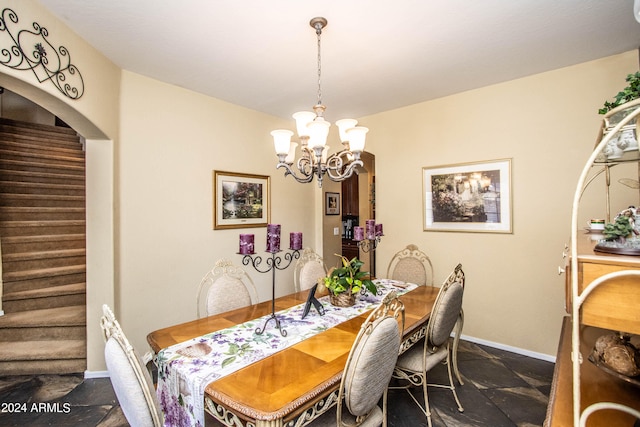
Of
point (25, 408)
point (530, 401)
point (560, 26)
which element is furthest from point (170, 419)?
point (560, 26)

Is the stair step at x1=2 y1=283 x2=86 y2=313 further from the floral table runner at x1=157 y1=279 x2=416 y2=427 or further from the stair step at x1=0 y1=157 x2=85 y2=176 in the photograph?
the floral table runner at x1=157 y1=279 x2=416 y2=427

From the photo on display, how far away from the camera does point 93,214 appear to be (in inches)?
99.7

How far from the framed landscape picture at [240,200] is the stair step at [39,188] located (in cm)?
235

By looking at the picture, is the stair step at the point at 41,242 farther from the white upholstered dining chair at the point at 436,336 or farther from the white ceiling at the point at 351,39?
the white upholstered dining chair at the point at 436,336

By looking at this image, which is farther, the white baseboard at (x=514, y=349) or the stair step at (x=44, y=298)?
the stair step at (x=44, y=298)

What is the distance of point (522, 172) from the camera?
293cm

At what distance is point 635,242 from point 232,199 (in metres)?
3.32

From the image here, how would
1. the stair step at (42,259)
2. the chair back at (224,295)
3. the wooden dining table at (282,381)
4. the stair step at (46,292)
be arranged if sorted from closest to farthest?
1. the wooden dining table at (282,381)
2. the chair back at (224,295)
3. the stair step at (46,292)
4. the stair step at (42,259)

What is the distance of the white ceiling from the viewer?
6.18 ft

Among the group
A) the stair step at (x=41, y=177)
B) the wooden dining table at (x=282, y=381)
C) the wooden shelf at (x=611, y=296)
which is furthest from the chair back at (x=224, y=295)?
the stair step at (x=41, y=177)

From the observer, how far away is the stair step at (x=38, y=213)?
11.5 feet

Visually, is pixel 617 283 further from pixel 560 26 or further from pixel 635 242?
pixel 560 26

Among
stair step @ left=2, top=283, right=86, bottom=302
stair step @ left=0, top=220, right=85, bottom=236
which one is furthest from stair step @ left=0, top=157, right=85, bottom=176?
stair step @ left=2, top=283, right=86, bottom=302

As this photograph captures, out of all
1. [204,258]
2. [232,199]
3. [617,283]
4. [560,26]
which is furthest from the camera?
[232,199]
